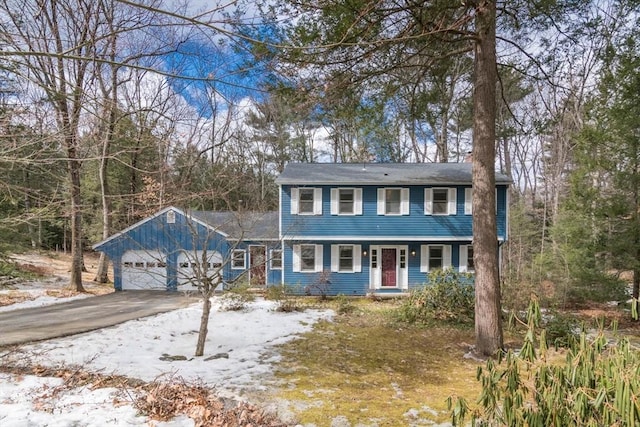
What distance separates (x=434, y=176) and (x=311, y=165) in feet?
17.6

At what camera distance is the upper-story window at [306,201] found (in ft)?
46.5

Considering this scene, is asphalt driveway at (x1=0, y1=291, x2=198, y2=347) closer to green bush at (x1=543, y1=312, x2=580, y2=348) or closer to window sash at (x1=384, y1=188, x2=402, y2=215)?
window sash at (x1=384, y1=188, x2=402, y2=215)

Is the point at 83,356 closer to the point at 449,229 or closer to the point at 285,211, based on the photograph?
the point at 285,211

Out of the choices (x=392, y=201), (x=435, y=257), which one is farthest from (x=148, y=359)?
(x=435, y=257)

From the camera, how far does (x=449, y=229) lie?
1384 cm

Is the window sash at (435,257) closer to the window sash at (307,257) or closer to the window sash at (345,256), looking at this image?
the window sash at (345,256)

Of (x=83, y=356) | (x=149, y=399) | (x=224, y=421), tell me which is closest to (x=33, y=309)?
(x=83, y=356)

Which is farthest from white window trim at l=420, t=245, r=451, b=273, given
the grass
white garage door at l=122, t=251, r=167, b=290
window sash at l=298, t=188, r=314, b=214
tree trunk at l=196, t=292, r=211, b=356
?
white garage door at l=122, t=251, r=167, b=290

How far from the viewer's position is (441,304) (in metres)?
9.24

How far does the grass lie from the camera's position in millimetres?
4043

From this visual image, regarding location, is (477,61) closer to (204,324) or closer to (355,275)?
(204,324)

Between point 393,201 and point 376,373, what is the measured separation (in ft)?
30.9

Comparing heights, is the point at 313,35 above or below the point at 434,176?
above

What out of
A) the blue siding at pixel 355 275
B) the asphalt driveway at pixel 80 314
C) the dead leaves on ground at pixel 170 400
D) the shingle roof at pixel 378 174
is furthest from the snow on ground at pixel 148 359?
the shingle roof at pixel 378 174
